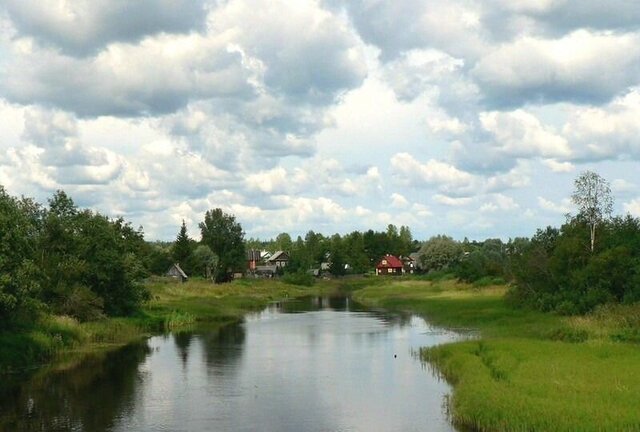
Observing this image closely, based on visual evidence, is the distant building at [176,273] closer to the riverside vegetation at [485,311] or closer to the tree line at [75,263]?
the riverside vegetation at [485,311]

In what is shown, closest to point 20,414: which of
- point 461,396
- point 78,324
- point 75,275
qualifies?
point 461,396

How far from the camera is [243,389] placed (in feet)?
114

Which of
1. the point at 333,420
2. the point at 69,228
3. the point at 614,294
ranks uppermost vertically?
the point at 69,228

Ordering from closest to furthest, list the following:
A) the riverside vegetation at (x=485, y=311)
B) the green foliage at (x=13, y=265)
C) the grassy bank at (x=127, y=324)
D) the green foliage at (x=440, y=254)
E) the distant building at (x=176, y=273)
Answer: the riverside vegetation at (x=485, y=311), the green foliage at (x=13, y=265), the grassy bank at (x=127, y=324), the distant building at (x=176, y=273), the green foliage at (x=440, y=254)

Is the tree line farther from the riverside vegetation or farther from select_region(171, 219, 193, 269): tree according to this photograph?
select_region(171, 219, 193, 269): tree

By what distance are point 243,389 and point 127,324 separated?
98.8ft

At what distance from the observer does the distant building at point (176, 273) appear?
140 metres

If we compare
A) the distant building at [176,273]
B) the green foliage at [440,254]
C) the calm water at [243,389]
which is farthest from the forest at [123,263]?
the green foliage at [440,254]

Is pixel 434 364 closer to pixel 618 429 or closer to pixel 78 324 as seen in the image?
pixel 618 429

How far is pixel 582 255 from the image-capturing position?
6322 centimetres

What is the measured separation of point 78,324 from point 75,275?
4765 millimetres

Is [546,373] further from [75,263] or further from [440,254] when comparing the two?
[440,254]

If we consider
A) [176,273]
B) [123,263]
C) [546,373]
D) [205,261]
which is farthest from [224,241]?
[546,373]

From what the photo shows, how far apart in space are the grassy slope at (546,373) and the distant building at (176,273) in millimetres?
87501
